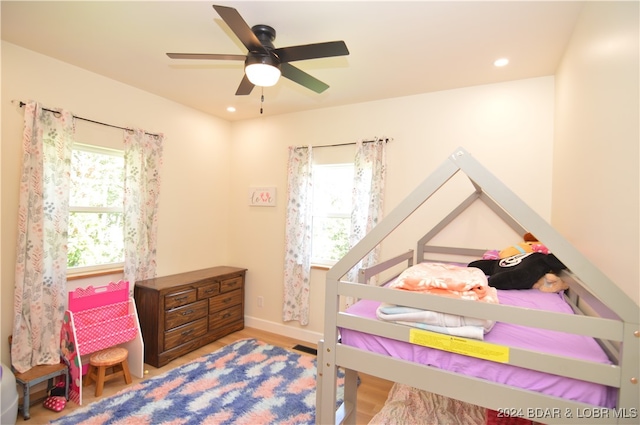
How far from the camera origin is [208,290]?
324cm

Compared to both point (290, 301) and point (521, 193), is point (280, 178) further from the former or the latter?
point (521, 193)

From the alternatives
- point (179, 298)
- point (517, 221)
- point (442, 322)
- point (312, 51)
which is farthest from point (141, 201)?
point (517, 221)

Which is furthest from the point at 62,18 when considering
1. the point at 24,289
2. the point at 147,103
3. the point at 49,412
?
the point at 49,412

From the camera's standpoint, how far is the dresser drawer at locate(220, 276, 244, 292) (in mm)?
3446

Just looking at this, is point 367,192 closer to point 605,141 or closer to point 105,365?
point 605,141

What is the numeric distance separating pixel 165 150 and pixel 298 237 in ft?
5.57

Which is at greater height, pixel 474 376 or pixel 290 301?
pixel 474 376

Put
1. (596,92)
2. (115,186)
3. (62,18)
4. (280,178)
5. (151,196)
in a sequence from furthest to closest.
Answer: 1. (280,178)
2. (151,196)
3. (115,186)
4. (62,18)
5. (596,92)

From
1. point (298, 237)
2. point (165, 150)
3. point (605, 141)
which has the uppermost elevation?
point (165, 150)

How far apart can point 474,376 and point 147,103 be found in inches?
136

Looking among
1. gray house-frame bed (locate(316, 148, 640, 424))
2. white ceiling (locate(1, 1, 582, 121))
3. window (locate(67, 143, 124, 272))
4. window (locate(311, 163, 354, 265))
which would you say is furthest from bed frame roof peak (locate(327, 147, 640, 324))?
window (locate(67, 143, 124, 272))

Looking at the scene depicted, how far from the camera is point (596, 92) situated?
4.93 ft

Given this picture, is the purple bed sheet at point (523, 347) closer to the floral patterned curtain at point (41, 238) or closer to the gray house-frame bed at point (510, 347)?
the gray house-frame bed at point (510, 347)

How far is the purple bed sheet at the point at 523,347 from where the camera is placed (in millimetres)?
1015
